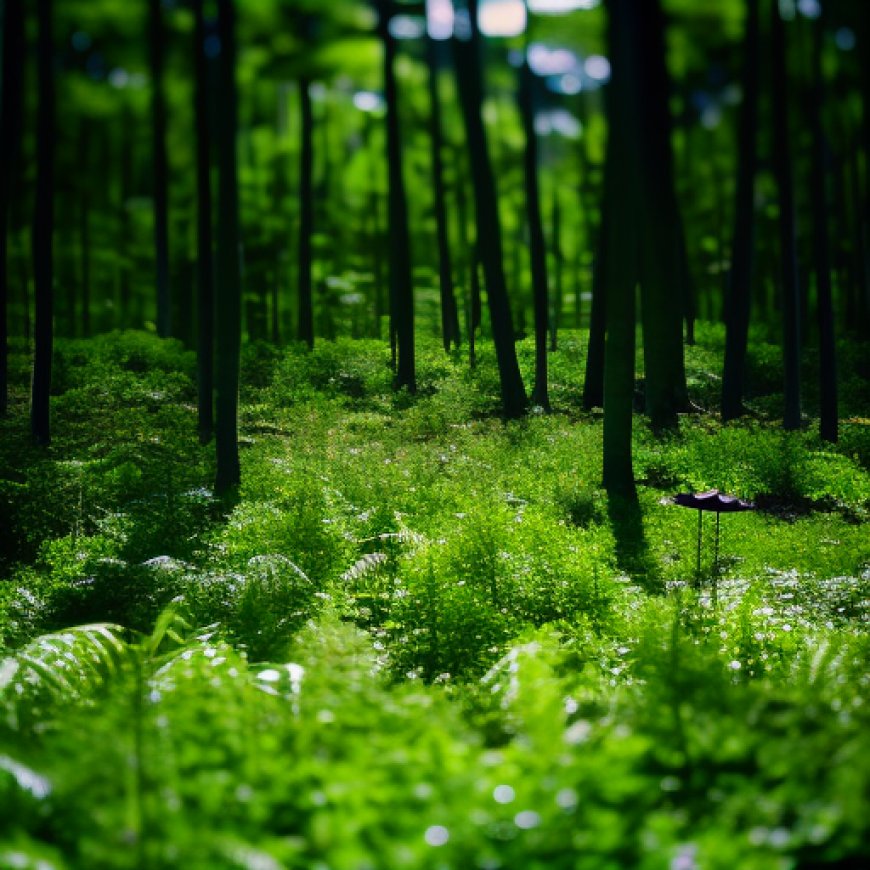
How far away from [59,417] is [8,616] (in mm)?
5519

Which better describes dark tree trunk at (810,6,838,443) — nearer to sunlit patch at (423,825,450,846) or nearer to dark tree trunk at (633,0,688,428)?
dark tree trunk at (633,0,688,428)

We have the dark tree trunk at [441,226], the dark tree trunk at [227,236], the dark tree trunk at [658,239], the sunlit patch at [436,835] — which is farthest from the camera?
the dark tree trunk at [441,226]

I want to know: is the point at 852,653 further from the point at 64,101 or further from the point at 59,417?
the point at 64,101

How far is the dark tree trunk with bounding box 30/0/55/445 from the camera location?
1100cm

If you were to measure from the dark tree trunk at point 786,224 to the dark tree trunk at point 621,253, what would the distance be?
169 inches

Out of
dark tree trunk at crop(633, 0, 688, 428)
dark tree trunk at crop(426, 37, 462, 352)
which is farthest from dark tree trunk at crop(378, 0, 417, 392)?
dark tree trunk at crop(633, 0, 688, 428)

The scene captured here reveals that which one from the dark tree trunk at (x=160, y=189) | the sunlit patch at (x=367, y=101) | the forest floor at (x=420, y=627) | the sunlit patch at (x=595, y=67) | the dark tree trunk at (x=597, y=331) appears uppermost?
the sunlit patch at (x=367, y=101)

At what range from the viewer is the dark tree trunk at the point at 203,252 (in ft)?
39.6

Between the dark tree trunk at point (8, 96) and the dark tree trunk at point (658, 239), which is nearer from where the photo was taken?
the dark tree trunk at point (8, 96)

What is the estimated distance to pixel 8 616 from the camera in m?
6.54

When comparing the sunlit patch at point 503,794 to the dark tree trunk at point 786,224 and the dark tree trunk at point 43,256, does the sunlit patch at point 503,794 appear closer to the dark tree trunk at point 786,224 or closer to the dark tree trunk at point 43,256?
the dark tree trunk at point 43,256

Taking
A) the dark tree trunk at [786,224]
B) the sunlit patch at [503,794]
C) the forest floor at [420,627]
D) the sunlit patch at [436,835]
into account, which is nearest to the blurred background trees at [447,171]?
the dark tree trunk at [786,224]

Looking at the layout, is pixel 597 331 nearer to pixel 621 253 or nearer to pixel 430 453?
pixel 621 253

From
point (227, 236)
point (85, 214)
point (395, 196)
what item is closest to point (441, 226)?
point (395, 196)
